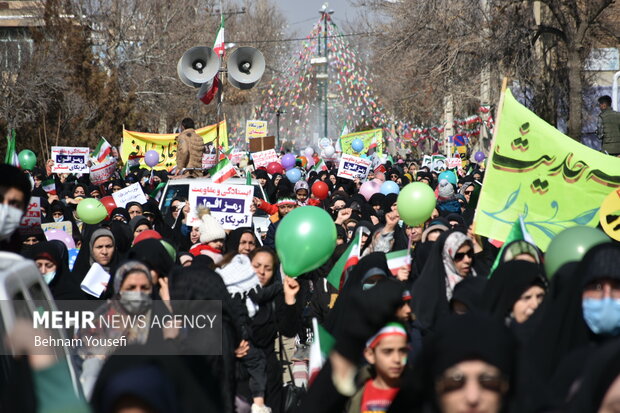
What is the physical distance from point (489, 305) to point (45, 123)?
93.8 ft

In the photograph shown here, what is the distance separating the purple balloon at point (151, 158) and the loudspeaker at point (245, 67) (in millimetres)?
5084

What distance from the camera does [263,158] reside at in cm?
2069

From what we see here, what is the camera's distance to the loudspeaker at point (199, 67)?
16312mm

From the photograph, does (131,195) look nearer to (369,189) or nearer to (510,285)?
(369,189)

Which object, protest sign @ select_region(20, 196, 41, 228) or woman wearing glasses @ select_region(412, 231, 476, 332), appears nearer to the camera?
woman wearing glasses @ select_region(412, 231, 476, 332)

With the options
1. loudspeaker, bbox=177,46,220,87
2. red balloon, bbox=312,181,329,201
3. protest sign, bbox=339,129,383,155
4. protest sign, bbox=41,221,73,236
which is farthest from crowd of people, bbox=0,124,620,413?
protest sign, bbox=339,129,383,155

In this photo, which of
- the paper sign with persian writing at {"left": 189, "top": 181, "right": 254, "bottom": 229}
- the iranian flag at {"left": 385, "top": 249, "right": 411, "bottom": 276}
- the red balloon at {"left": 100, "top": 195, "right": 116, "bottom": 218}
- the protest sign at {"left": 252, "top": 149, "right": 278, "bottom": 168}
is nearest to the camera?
the iranian flag at {"left": 385, "top": 249, "right": 411, "bottom": 276}

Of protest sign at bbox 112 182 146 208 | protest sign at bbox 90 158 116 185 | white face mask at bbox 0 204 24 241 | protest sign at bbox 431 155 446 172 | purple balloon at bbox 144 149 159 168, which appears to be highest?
white face mask at bbox 0 204 24 241

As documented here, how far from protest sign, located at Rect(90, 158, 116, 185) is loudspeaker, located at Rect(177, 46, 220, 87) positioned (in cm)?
183

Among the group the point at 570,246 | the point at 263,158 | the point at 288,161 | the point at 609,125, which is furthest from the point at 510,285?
the point at 288,161

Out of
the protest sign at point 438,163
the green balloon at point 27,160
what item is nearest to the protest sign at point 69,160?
the green balloon at point 27,160

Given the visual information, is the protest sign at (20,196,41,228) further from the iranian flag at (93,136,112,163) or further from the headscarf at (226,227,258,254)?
the iranian flag at (93,136,112,163)

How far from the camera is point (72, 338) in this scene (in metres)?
5.31

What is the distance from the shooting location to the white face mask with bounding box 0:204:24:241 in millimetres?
4367
